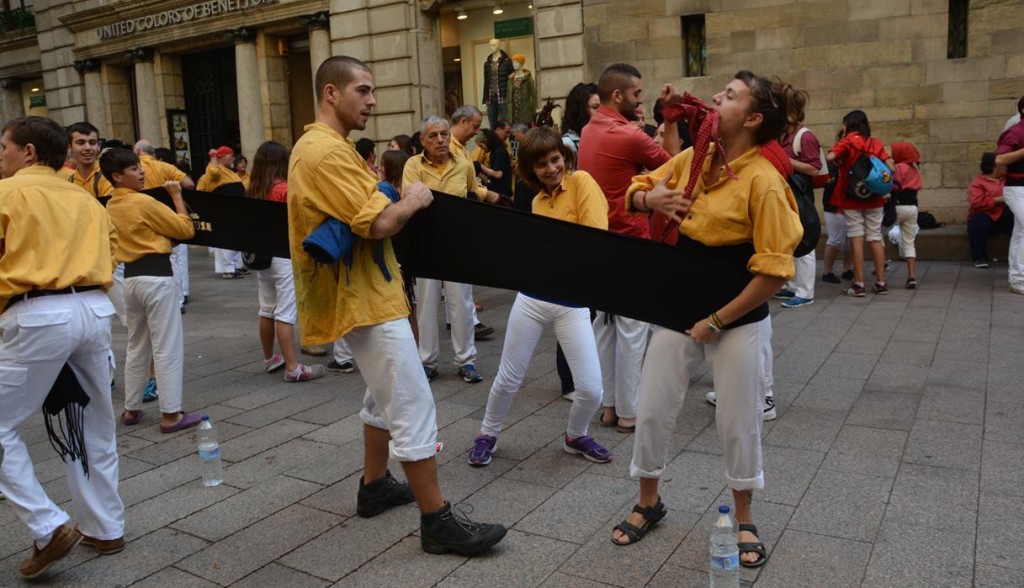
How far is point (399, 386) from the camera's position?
365cm

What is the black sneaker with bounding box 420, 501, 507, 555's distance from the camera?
3.69m

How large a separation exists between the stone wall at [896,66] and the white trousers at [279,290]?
8428mm

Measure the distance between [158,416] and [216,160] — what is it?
656 cm

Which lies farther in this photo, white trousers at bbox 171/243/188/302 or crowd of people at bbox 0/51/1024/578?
white trousers at bbox 171/243/188/302

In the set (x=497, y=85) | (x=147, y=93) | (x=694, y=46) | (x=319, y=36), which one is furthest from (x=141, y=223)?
(x=147, y=93)

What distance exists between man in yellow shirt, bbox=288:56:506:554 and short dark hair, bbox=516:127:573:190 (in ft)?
3.98

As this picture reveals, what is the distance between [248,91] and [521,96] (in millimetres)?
7395

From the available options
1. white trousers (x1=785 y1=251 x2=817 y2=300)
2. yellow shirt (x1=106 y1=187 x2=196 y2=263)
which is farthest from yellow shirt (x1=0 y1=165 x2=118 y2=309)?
white trousers (x1=785 y1=251 x2=817 y2=300)


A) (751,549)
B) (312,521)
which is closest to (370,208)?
(312,521)

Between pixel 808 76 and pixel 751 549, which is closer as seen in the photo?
pixel 751 549

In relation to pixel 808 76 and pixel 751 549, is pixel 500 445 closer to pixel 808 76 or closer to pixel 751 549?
pixel 751 549

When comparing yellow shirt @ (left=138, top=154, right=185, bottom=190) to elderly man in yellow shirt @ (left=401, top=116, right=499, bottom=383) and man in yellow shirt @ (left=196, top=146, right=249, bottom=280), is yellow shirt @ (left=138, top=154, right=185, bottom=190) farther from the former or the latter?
elderly man in yellow shirt @ (left=401, top=116, right=499, bottom=383)

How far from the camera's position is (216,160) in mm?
11969

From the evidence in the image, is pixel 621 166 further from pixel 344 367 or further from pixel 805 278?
pixel 805 278
